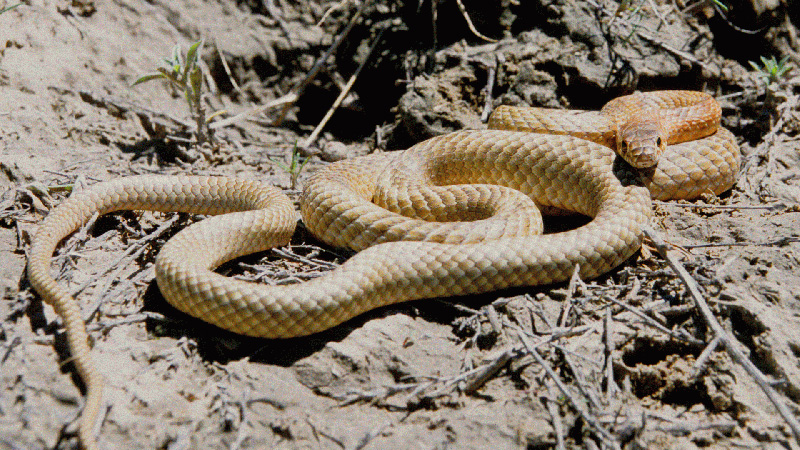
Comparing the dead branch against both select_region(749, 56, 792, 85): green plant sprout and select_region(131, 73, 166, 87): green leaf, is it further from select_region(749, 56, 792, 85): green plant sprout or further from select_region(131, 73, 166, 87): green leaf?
select_region(749, 56, 792, 85): green plant sprout

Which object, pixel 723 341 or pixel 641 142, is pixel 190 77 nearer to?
pixel 641 142

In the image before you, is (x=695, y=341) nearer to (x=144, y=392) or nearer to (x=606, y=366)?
(x=606, y=366)

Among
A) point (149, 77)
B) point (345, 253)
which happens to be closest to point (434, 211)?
point (345, 253)

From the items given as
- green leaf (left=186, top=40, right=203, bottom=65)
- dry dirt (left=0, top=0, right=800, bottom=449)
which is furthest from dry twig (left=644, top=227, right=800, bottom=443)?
green leaf (left=186, top=40, right=203, bottom=65)

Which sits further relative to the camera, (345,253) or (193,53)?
(193,53)

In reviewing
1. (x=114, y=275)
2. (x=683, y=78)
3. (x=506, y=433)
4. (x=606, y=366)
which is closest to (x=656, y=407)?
(x=606, y=366)
